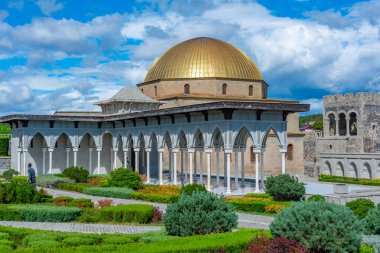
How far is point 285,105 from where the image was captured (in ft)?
101

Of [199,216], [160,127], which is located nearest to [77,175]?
[160,127]

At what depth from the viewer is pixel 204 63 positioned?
46.8m

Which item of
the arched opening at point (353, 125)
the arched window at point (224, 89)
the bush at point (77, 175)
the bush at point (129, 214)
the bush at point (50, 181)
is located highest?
the arched window at point (224, 89)

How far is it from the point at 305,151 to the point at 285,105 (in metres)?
26.5

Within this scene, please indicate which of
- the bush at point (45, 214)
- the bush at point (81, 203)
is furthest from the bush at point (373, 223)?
the bush at point (81, 203)

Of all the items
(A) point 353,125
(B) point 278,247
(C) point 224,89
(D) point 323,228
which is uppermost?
(C) point 224,89

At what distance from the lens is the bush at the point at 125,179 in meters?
30.2

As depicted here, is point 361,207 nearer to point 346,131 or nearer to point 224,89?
point 224,89

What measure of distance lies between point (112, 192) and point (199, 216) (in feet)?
48.3

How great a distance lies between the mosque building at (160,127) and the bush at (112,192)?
25.1ft

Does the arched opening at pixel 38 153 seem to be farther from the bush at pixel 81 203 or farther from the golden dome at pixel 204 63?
the bush at pixel 81 203

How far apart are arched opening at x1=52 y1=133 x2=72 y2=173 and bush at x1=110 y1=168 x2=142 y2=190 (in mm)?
14883

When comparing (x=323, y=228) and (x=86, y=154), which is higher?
(x=86, y=154)

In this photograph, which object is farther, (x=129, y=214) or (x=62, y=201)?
(x=62, y=201)
